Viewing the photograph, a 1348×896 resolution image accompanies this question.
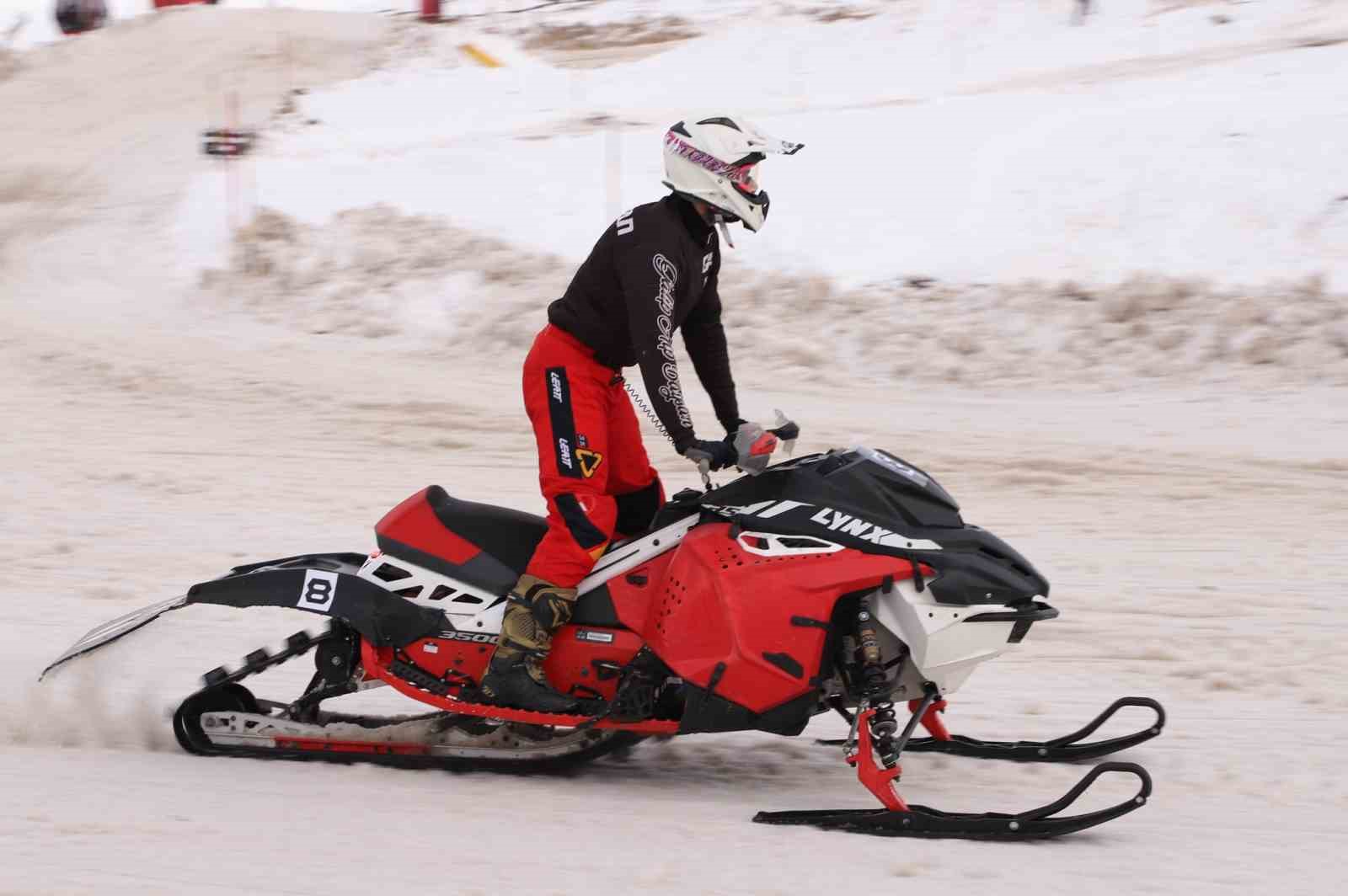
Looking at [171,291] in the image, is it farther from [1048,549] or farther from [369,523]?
[1048,549]

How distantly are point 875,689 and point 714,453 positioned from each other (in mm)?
893

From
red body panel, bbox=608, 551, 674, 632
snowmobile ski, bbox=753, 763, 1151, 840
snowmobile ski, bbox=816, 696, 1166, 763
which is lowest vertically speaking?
snowmobile ski, bbox=816, 696, 1166, 763

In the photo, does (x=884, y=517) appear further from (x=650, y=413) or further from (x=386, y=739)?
(x=386, y=739)

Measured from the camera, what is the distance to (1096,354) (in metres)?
12.2

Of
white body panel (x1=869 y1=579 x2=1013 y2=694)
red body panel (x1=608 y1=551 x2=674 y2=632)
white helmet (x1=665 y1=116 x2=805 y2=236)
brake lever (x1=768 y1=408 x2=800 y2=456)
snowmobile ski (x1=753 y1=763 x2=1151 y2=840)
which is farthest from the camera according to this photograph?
red body panel (x1=608 y1=551 x2=674 y2=632)

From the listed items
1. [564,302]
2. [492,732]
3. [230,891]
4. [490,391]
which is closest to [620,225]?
[564,302]

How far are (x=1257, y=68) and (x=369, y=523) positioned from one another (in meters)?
11.9

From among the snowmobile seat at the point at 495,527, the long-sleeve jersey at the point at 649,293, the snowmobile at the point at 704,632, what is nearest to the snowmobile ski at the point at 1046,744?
the snowmobile at the point at 704,632

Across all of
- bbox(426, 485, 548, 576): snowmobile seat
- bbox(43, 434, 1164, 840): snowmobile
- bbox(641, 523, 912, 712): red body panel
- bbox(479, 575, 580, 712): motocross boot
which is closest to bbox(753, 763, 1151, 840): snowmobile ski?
bbox(43, 434, 1164, 840): snowmobile

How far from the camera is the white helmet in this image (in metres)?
4.62

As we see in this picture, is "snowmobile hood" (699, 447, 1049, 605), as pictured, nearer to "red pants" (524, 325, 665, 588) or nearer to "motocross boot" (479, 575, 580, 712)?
"red pants" (524, 325, 665, 588)

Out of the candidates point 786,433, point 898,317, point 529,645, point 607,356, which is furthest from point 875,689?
point 898,317

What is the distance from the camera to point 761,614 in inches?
180

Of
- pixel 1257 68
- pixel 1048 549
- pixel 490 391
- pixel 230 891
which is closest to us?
pixel 230 891
